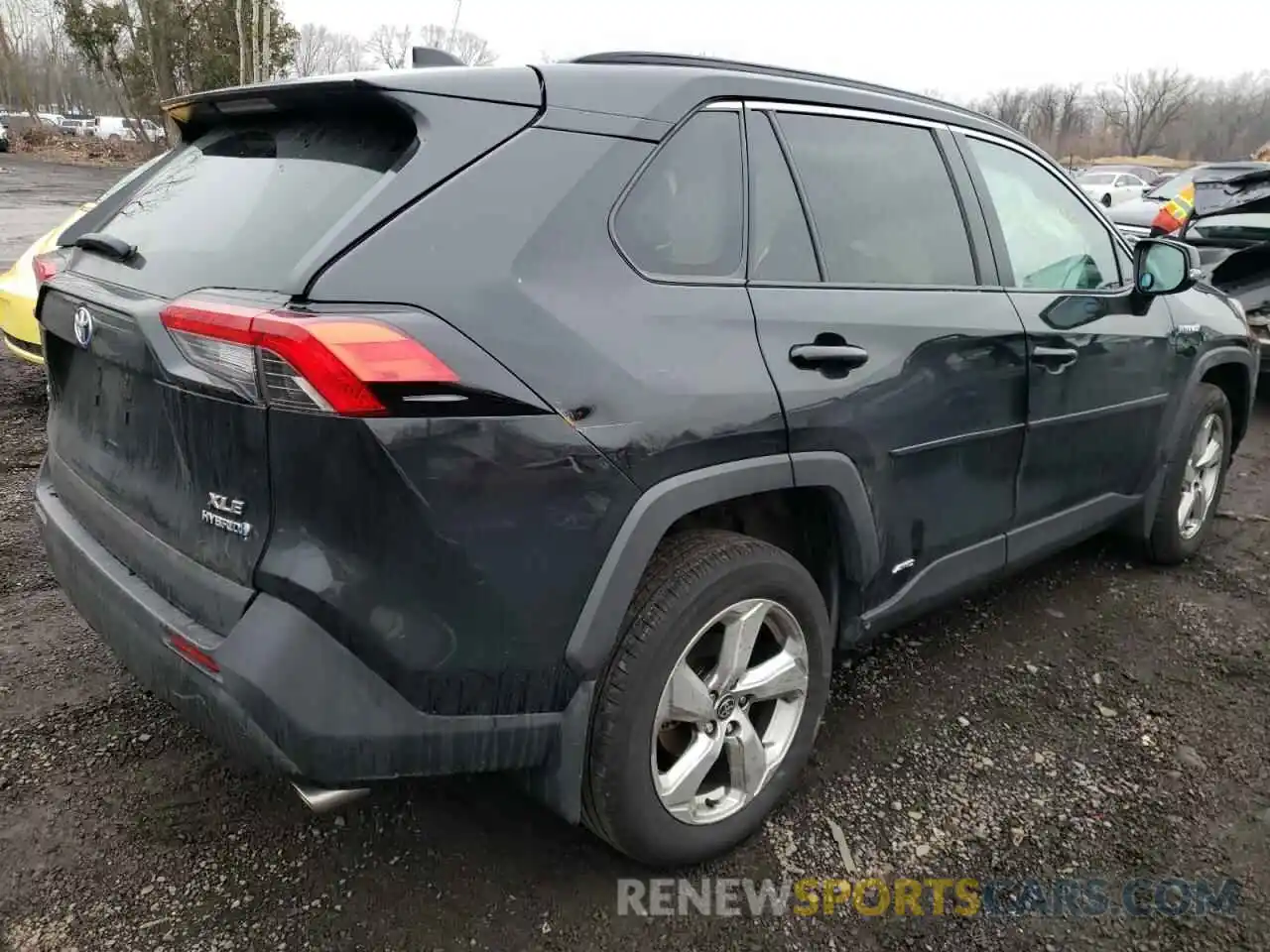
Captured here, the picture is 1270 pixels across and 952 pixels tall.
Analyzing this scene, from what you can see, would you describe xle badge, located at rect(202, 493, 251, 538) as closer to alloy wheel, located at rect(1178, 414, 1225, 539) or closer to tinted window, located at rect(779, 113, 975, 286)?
tinted window, located at rect(779, 113, 975, 286)

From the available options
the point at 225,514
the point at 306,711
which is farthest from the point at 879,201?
the point at 306,711

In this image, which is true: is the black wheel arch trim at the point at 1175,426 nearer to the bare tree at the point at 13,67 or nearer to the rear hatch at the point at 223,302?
the rear hatch at the point at 223,302

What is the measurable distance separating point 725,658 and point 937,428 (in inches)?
36.4

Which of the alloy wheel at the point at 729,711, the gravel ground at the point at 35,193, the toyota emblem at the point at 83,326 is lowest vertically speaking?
the gravel ground at the point at 35,193

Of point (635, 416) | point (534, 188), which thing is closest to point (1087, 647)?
point (635, 416)

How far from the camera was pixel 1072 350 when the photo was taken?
315 cm

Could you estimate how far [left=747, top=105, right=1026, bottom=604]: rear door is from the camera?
2.32 metres

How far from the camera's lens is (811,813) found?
8.39 ft

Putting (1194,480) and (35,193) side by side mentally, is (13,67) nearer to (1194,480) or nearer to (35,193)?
(35,193)

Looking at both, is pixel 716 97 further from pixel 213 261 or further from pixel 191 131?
pixel 191 131

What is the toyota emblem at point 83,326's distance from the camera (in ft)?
7.07

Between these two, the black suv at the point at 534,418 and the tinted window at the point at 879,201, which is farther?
the tinted window at the point at 879,201

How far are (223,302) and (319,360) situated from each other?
0.30 metres

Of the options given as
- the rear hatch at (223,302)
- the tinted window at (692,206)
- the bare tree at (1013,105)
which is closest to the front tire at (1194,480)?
the tinted window at (692,206)
